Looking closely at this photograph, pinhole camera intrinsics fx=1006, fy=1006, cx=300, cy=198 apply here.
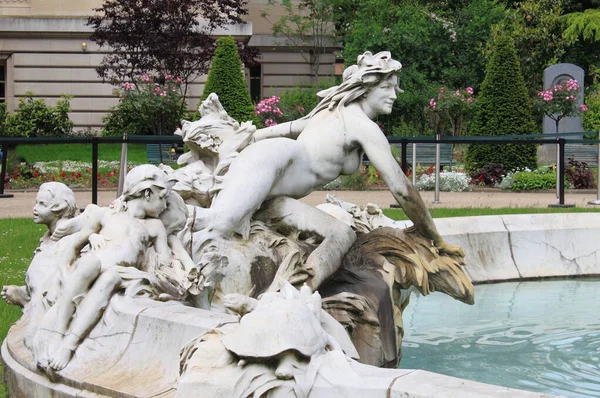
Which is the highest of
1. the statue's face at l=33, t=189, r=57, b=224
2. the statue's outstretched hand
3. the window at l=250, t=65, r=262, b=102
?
the window at l=250, t=65, r=262, b=102

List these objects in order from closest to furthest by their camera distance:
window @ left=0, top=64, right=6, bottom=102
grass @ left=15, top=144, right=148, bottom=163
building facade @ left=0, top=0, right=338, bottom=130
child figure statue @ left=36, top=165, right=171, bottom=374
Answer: child figure statue @ left=36, top=165, right=171, bottom=374 → grass @ left=15, top=144, right=148, bottom=163 → building facade @ left=0, top=0, right=338, bottom=130 → window @ left=0, top=64, right=6, bottom=102

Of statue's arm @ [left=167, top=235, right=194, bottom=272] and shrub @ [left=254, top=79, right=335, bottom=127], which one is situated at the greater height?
shrub @ [left=254, top=79, right=335, bottom=127]

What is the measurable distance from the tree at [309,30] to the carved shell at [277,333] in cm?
2772

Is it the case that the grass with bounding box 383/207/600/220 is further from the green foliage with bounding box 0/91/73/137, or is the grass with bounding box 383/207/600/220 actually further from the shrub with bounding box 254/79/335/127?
the green foliage with bounding box 0/91/73/137

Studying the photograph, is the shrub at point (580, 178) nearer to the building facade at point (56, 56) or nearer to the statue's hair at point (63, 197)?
the building facade at point (56, 56)

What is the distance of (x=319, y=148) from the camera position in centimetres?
541

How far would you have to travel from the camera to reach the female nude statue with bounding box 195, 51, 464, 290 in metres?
5.02

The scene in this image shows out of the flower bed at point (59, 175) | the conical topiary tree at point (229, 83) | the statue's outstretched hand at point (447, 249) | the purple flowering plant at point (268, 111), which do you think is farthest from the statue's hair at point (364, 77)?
the purple flowering plant at point (268, 111)

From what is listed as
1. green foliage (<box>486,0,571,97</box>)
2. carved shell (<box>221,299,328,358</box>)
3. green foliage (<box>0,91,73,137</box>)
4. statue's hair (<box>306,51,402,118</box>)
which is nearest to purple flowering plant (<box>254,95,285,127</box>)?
green foliage (<box>0,91,73,137</box>)

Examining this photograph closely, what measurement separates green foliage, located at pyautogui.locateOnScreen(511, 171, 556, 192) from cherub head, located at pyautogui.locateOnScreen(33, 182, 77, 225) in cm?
1289

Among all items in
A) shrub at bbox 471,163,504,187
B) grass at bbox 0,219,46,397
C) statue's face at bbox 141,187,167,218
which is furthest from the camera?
shrub at bbox 471,163,504,187

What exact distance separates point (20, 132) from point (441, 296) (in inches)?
723

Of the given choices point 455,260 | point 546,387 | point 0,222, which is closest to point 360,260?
point 455,260

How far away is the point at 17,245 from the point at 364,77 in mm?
4582
